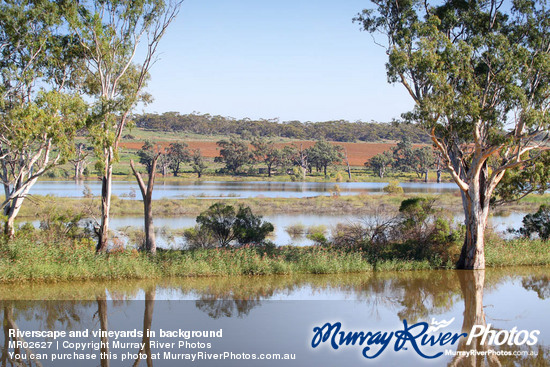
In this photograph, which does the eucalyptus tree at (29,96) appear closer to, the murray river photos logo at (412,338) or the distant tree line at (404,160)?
the murray river photos logo at (412,338)

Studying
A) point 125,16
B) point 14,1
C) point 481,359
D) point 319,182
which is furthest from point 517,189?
point 319,182

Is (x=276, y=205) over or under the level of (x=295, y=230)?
over

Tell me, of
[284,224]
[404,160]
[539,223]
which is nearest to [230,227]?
[284,224]

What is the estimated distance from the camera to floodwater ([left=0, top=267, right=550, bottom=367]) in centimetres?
959

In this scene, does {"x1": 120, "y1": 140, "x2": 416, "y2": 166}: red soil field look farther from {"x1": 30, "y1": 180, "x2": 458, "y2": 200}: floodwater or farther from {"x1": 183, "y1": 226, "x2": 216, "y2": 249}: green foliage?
{"x1": 183, "y1": 226, "x2": 216, "y2": 249}: green foliage

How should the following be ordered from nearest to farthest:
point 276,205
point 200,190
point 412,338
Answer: point 412,338 → point 276,205 → point 200,190

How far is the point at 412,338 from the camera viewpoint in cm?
1082

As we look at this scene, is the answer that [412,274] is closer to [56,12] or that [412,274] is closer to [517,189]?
[517,189]

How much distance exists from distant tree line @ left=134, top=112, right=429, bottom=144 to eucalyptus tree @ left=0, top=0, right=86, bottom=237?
95.6 meters

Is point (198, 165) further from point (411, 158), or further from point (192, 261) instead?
point (192, 261)

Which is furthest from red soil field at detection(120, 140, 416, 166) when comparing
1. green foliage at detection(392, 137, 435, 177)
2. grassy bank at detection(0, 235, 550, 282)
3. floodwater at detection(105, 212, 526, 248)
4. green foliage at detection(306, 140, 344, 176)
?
grassy bank at detection(0, 235, 550, 282)

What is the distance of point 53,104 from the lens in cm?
1458

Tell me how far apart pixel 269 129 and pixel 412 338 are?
118 metres

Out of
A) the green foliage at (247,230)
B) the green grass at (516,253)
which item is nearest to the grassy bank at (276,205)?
the green grass at (516,253)
